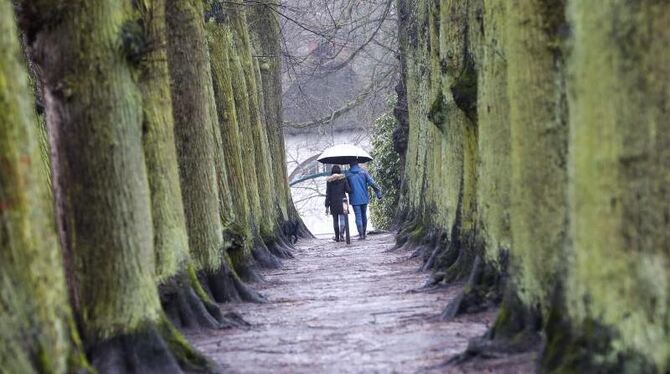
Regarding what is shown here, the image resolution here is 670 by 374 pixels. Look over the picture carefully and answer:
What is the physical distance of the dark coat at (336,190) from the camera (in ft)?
86.4

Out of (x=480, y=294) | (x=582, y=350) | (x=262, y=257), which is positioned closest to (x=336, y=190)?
(x=262, y=257)

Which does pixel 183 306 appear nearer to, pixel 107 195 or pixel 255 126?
pixel 107 195

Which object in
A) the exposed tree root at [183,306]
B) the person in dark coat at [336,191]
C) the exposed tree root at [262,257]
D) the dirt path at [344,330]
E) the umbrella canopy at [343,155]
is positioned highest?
the umbrella canopy at [343,155]

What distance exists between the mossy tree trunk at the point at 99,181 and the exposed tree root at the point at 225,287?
15.6 ft

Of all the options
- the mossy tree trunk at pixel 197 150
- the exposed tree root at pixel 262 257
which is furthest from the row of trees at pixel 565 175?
the exposed tree root at pixel 262 257

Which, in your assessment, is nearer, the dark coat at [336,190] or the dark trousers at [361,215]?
the dark coat at [336,190]

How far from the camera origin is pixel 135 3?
31.1ft

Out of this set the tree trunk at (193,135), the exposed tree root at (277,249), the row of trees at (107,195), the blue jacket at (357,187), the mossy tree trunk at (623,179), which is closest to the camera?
the mossy tree trunk at (623,179)

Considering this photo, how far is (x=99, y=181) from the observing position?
7.68m

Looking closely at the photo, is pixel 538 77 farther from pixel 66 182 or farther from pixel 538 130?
pixel 66 182

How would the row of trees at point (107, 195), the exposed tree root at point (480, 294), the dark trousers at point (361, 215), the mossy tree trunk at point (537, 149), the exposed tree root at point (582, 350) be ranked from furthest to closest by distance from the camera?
the dark trousers at point (361, 215), the exposed tree root at point (480, 294), the mossy tree trunk at point (537, 149), the row of trees at point (107, 195), the exposed tree root at point (582, 350)

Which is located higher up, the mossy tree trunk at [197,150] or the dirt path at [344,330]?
the mossy tree trunk at [197,150]

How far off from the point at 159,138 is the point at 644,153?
19.6 feet

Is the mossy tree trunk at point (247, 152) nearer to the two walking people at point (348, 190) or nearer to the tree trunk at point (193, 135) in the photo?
the two walking people at point (348, 190)
